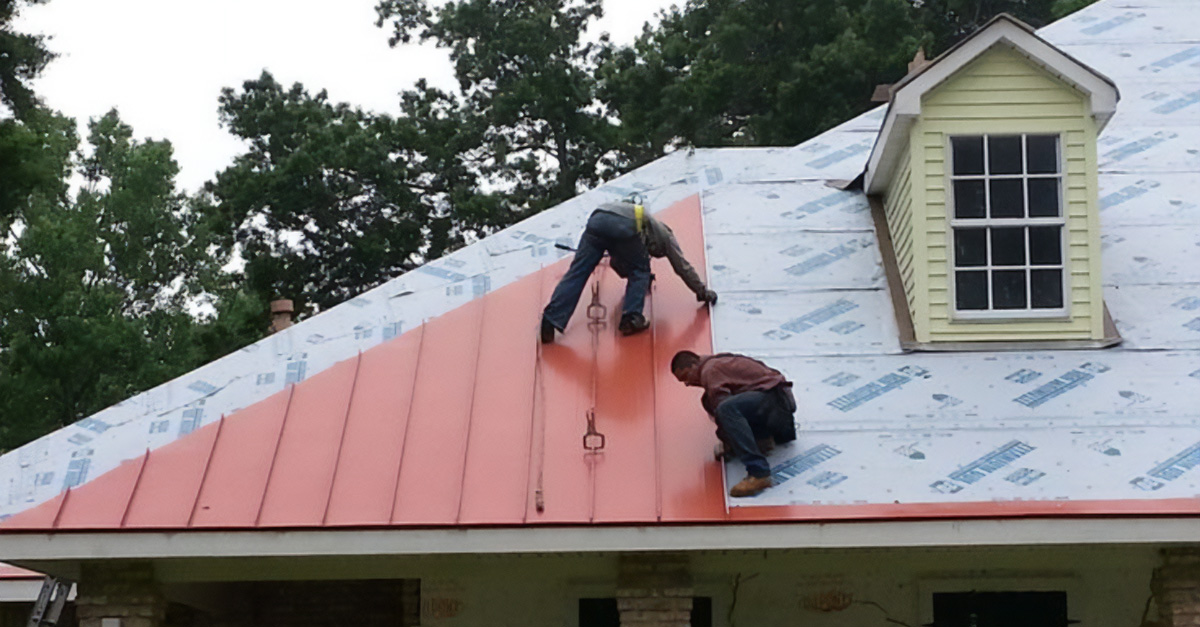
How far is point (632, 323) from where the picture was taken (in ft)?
41.4

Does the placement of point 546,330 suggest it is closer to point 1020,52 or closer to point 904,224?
point 904,224

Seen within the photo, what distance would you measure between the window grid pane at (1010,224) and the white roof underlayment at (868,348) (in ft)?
1.79

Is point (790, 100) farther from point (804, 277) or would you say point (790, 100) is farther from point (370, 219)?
point (804, 277)

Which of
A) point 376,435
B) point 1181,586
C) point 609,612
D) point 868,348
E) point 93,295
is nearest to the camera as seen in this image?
point 1181,586

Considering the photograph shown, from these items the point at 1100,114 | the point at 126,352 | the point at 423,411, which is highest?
the point at 126,352

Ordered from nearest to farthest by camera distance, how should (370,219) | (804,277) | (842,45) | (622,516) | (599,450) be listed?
(622,516), (599,450), (804,277), (842,45), (370,219)

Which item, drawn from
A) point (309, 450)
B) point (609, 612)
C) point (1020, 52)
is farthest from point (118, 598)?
point (1020, 52)

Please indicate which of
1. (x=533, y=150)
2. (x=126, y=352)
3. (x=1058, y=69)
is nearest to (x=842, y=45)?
(x=533, y=150)

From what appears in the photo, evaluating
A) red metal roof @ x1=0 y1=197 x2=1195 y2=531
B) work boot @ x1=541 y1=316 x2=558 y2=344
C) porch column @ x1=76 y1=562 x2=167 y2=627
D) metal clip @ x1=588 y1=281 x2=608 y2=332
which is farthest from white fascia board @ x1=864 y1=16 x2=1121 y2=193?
porch column @ x1=76 y1=562 x2=167 y2=627

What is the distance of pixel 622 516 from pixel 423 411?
2.01 meters

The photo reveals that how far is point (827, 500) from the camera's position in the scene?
34.4ft

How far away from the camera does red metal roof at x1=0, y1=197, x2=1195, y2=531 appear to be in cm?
1041

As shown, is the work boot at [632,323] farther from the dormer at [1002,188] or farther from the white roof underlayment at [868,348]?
the dormer at [1002,188]

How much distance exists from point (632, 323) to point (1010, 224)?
290 cm
